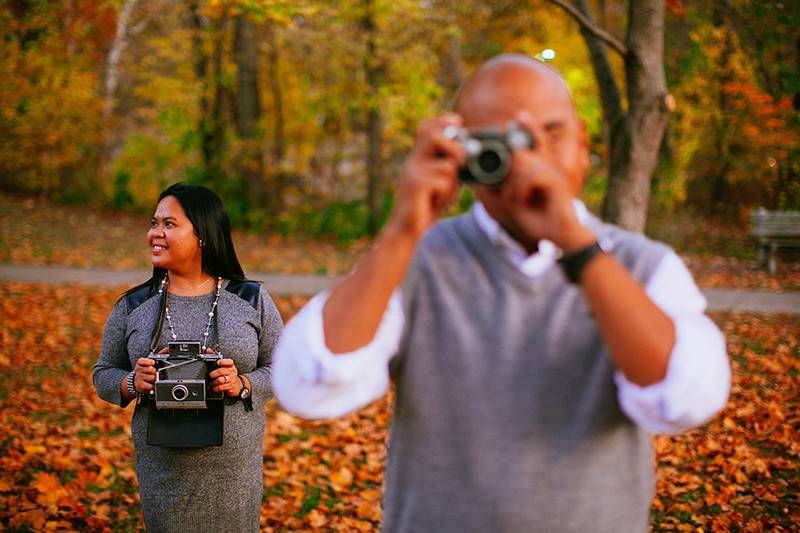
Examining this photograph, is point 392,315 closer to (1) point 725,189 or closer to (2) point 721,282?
(2) point 721,282

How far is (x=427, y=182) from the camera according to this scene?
1.30 metres

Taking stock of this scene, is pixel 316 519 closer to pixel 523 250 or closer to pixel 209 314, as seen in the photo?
pixel 209 314

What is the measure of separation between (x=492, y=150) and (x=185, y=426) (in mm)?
2004

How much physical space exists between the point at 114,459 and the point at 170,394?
140 inches

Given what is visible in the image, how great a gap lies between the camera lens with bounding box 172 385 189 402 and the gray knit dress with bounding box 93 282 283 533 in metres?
0.23

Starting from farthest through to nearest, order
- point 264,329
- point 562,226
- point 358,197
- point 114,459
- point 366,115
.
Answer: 1. point 358,197
2. point 366,115
3. point 114,459
4. point 264,329
5. point 562,226

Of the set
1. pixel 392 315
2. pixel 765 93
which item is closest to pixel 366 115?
pixel 765 93

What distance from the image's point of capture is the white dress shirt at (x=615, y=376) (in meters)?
1.30

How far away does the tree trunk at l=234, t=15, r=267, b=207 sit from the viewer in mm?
19062

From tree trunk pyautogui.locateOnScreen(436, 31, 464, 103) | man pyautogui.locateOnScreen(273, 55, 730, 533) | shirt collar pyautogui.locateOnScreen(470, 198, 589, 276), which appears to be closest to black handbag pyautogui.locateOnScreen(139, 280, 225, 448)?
man pyautogui.locateOnScreen(273, 55, 730, 533)

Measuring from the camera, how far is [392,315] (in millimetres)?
1395

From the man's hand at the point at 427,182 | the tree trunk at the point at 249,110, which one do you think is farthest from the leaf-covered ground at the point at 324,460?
the tree trunk at the point at 249,110

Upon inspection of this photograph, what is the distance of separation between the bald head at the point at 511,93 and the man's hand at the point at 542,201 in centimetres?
8

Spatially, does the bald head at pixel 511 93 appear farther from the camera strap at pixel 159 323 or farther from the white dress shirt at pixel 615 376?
the camera strap at pixel 159 323
